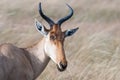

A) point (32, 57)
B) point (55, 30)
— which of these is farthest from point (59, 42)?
point (32, 57)

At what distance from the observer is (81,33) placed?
695 inches

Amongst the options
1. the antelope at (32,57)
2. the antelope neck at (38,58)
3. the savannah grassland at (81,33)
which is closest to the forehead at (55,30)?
→ the antelope at (32,57)

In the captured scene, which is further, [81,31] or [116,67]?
[81,31]

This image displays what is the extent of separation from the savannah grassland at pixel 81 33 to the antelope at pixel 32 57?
1902mm

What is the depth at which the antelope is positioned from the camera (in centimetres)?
1203

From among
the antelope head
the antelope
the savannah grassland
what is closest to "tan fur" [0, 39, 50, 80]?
the antelope

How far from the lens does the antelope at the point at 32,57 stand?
12.0 m

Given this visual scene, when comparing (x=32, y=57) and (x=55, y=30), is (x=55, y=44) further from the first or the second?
(x=32, y=57)

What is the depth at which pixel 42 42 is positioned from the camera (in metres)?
12.8

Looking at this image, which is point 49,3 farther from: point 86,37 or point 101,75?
point 101,75

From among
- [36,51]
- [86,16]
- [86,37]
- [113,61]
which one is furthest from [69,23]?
[36,51]

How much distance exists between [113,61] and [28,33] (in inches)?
149

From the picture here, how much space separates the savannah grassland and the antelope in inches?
74.9

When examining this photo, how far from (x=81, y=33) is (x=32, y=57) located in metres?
4.86
